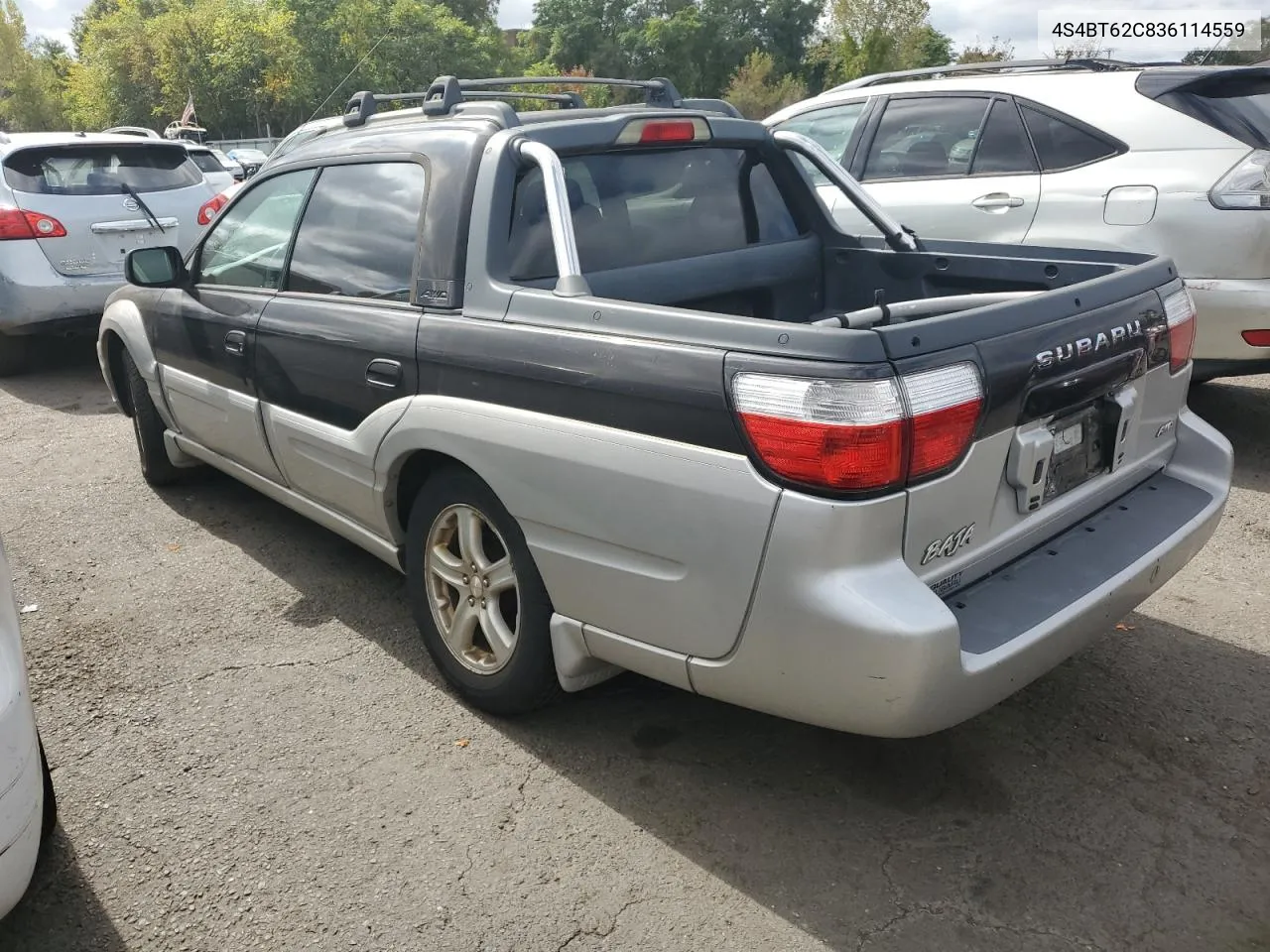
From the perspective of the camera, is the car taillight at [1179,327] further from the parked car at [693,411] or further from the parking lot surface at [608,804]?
the parking lot surface at [608,804]

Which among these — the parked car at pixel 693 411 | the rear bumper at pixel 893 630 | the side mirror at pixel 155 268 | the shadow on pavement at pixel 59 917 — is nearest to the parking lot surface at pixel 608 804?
the shadow on pavement at pixel 59 917

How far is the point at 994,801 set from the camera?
9.11ft

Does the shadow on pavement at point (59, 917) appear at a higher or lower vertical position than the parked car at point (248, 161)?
lower

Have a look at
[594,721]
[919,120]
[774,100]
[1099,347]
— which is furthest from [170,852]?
[774,100]

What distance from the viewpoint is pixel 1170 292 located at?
301 centimetres

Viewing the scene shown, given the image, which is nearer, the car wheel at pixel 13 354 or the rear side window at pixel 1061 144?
the rear side window at pixel 1061 144

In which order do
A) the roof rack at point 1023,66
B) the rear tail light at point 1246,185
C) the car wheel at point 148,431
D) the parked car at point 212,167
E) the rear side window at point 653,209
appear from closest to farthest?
the rear side window at point 653,209 < the rear tail light at point 1246,185 < the car wheel at point 148,431 < the roof rack at point 1023,66 < the parked car at point 212,167

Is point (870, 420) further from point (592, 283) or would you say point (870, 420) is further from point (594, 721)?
point (594, 721)

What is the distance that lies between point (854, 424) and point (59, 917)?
215cm

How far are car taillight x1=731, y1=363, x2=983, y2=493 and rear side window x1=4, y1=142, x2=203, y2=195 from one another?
7.28 metres

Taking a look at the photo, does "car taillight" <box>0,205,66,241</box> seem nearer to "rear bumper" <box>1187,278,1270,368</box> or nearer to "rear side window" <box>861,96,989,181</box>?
"rear side window" <box>861,96,989,181</box>

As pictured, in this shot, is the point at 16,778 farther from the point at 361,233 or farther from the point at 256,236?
the point at 256,236

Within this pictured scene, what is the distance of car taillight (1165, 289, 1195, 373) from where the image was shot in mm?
2975

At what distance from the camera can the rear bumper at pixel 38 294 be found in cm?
740
